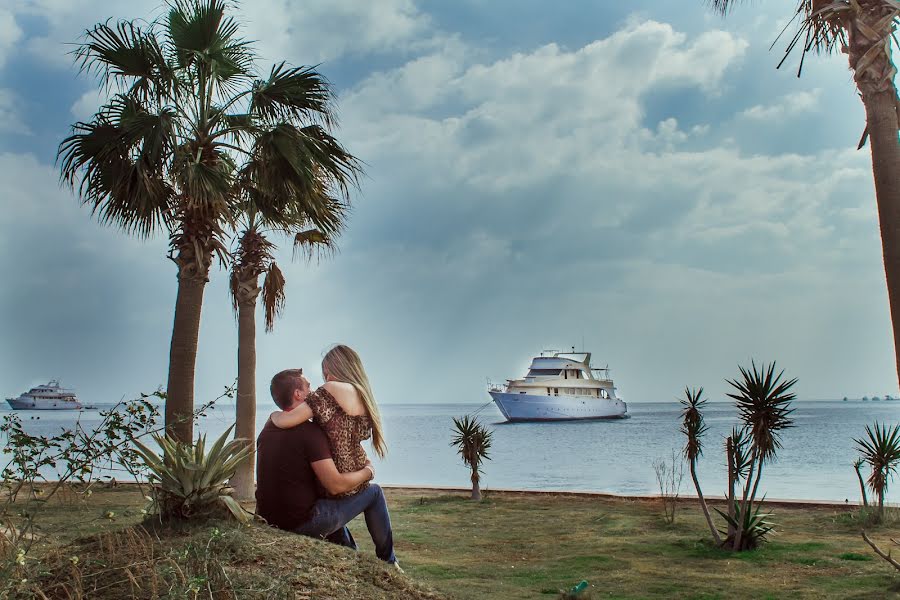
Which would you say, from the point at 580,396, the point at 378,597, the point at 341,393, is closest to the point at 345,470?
the point at 341,393

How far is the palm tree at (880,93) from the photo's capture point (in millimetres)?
5203

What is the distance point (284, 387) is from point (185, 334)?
5.42m

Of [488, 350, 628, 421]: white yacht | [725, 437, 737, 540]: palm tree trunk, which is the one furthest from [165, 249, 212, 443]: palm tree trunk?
[488, 350, 628, 421]: white yacht

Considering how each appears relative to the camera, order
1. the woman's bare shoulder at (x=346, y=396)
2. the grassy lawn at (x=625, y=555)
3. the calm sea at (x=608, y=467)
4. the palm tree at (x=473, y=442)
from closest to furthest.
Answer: the woman's bare shoulder at (x=346, y=396)
the grassy lawn at (x=625, y=555)
the palm tree at (x=473, y=442)
the calm sea at (x=608, y=467)

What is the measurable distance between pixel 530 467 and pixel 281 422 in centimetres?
2551

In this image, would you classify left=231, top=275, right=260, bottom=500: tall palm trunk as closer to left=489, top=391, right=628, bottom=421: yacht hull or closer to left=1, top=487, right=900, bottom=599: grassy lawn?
left=1, top=487, right=900, bottom=599: grassy lawn

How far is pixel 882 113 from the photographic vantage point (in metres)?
5.54

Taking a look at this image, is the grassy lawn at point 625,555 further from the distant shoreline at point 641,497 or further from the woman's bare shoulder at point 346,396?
the woman's bare shoulder at point 346,396

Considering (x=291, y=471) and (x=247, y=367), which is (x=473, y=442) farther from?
(x=291, y=471)

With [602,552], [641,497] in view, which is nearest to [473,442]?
[641,497]

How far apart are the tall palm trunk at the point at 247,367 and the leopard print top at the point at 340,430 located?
743 centimetres

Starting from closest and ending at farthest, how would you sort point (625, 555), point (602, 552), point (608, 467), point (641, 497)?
point (625, 555) < point (602, 552) < point (641, 497) < point (608, 467)

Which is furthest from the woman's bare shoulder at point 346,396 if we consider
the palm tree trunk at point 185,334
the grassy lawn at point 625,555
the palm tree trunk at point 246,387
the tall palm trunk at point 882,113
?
the palm tree trunk at point 246,387

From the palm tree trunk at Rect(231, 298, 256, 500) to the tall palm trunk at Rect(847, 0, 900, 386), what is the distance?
897 cm
